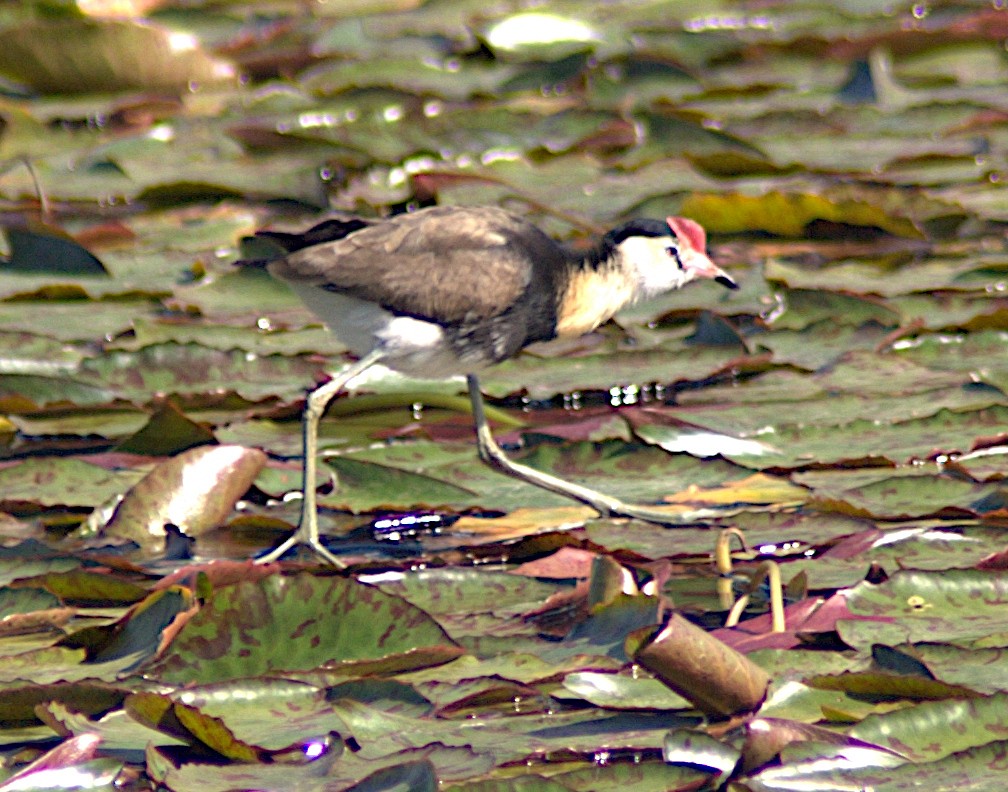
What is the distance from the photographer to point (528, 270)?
3.19 m

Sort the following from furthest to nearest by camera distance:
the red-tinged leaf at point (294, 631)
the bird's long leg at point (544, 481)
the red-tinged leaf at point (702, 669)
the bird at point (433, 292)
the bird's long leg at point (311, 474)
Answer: the bird at point (433, 292) → the bird's long leg at point (544, 481) → the bird's long leg at point (311, 474) → the red-tinged leaf at point (294, 631) → the red-tinged leaf at point (702, 669)

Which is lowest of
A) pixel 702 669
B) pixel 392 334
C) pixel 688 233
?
pixel 702 669

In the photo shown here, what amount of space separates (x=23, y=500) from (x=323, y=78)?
3.61 m

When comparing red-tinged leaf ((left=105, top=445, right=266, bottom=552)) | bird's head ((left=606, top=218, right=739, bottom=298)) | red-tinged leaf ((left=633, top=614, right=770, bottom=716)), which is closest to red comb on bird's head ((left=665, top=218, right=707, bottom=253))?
bird's head ((left=606, top=218, right=739, bottom=298))

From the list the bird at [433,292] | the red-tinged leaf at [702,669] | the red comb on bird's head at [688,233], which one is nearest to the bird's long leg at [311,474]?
the bird at [433,292]

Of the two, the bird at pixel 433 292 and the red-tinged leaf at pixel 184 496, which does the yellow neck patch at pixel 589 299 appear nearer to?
the bird at pixel 433 292

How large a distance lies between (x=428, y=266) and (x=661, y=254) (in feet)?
1.84

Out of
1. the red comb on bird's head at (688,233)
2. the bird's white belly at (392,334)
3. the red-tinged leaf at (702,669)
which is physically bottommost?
the red-tinged leaf at (702,669)

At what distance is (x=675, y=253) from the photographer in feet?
11.5

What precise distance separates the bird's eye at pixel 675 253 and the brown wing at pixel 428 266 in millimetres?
396

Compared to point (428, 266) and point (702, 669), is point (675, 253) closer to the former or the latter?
point (428, 266)

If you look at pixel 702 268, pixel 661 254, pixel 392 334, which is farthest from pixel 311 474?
pixel 702 268

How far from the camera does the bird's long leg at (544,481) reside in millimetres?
2888

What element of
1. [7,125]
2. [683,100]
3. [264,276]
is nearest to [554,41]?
[683,100]
